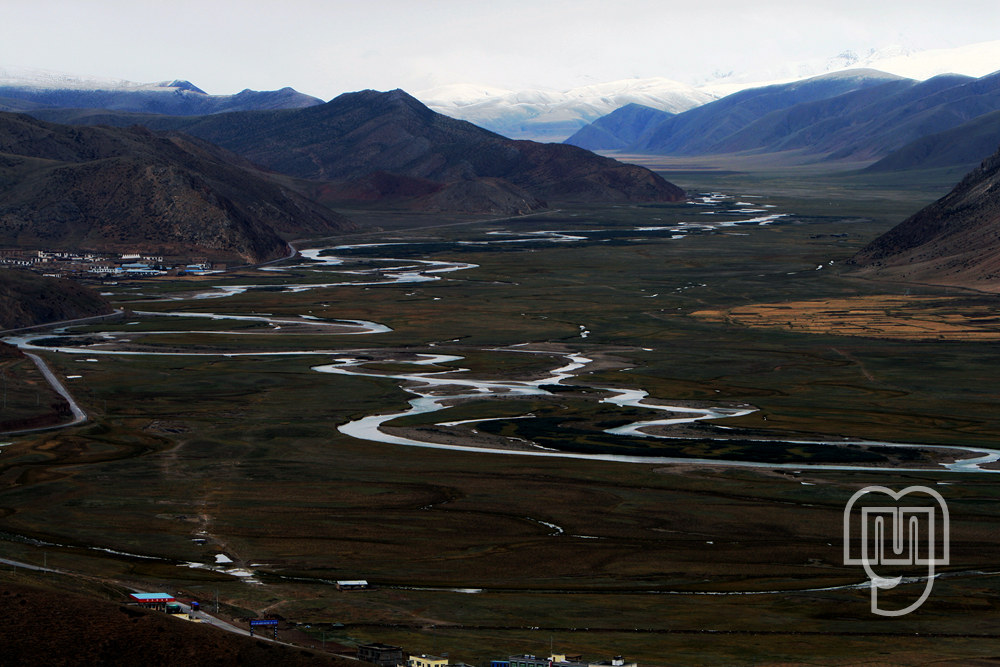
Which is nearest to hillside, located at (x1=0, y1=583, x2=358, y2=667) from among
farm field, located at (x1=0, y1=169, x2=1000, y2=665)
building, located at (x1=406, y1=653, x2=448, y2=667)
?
building, located at (x1=406, y1=653, x2=448, y2=667)

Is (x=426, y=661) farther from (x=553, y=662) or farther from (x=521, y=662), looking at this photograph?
(x=553, y=662)

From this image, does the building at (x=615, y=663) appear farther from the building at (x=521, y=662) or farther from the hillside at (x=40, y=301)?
the hillside at (x=40, y=301)

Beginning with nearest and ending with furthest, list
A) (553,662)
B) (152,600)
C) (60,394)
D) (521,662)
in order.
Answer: (521,662) → (553,662) → (152,600) → (60,394)

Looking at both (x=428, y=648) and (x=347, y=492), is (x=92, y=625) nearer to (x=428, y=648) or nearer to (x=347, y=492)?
(x=428, y=648)

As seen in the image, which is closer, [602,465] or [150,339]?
[602,465]

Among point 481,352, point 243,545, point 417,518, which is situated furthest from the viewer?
point 481,352

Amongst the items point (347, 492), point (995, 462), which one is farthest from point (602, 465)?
point (995, 462)

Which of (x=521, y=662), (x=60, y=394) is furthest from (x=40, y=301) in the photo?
(x=521, y=662)
